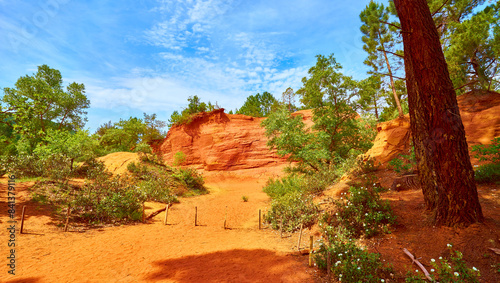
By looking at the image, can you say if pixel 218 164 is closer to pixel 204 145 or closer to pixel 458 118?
pixel 204 145

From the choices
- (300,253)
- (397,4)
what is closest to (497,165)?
(397,4)


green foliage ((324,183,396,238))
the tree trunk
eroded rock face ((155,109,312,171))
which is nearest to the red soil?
green foliage ((324,183,396,238))

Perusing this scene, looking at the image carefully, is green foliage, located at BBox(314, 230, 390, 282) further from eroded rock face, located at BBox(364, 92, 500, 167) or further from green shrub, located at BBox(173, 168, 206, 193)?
green shrub, located at BBox(173, 168, 206, 193)

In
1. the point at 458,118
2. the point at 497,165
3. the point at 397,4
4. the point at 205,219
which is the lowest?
the point at 205,219

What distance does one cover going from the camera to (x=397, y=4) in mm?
5945

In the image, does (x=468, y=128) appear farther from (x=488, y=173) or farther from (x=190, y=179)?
(x=190, y=179)

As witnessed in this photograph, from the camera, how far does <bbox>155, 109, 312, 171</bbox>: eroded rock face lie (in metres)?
31.5

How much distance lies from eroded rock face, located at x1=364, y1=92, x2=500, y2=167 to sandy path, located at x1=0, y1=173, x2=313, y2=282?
7985mm

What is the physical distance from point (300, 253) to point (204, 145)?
27806 millimetres

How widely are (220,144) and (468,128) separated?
26570 mm

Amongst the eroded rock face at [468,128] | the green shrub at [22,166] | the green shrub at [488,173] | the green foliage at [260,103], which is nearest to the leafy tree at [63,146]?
the green shrub at [22,166]

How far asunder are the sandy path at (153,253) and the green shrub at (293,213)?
0.60 m

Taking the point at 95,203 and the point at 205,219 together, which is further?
the point at 205,219

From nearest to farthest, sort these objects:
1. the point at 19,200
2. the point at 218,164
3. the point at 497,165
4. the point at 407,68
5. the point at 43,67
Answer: the point at 407,68
the point at 497,165
the point at 19,200
the point at 43,67
the point at 218,164
